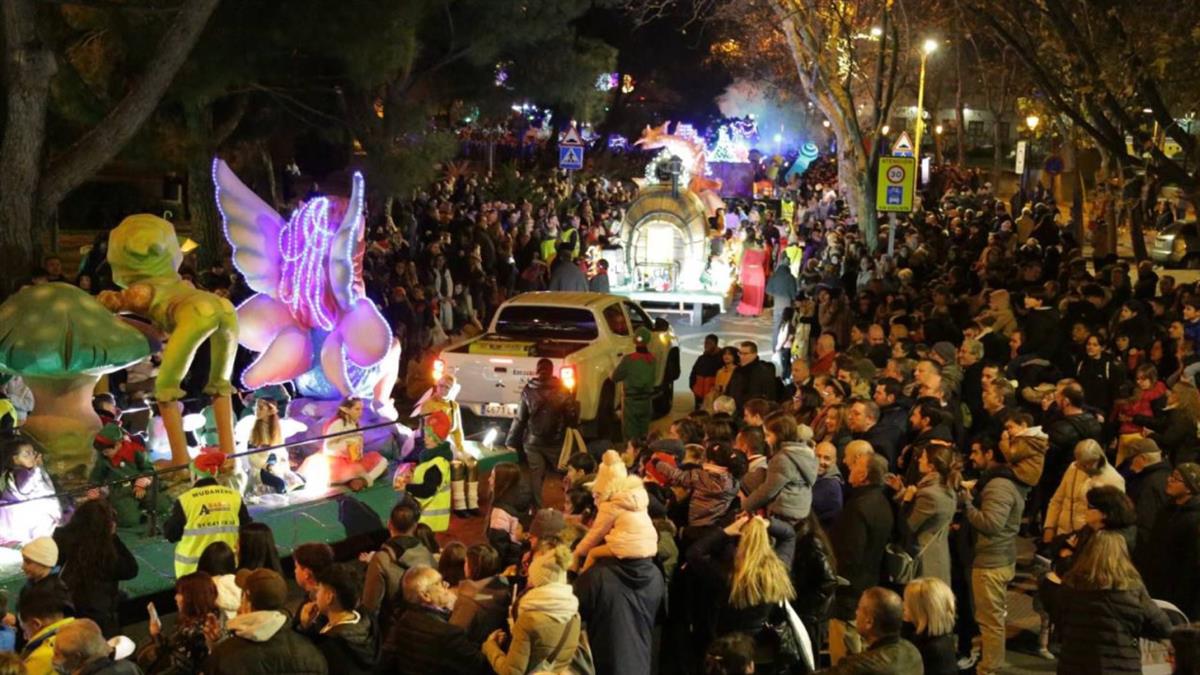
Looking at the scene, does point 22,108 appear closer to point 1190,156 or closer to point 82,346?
point 82,346

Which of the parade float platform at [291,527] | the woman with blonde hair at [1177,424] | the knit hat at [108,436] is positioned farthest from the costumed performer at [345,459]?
the woman with blonde hair at [1177,424]

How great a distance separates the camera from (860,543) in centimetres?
797

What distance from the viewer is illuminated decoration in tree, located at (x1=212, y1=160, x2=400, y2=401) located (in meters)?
12.6

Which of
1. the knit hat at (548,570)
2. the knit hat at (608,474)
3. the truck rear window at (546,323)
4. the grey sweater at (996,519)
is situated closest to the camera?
the knit hat at (548,570)

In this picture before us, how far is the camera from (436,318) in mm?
18984

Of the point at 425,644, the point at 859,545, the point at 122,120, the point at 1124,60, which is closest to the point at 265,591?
the point at 425,644

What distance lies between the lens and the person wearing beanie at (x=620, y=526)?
716cm

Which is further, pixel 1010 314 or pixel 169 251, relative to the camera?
pixel 1010 314

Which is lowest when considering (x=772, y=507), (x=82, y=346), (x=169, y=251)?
(x=772, y=507)

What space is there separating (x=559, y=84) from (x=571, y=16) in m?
1.61

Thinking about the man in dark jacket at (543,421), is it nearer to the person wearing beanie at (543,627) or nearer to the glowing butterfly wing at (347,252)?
the glowing butterfly wing at (347,252)

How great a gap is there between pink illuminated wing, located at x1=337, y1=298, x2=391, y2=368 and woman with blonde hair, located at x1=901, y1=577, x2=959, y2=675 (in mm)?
7437

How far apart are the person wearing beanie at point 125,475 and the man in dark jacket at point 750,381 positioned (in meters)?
5.26

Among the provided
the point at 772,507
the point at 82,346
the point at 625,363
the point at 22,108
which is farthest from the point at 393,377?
the point at 772,507
